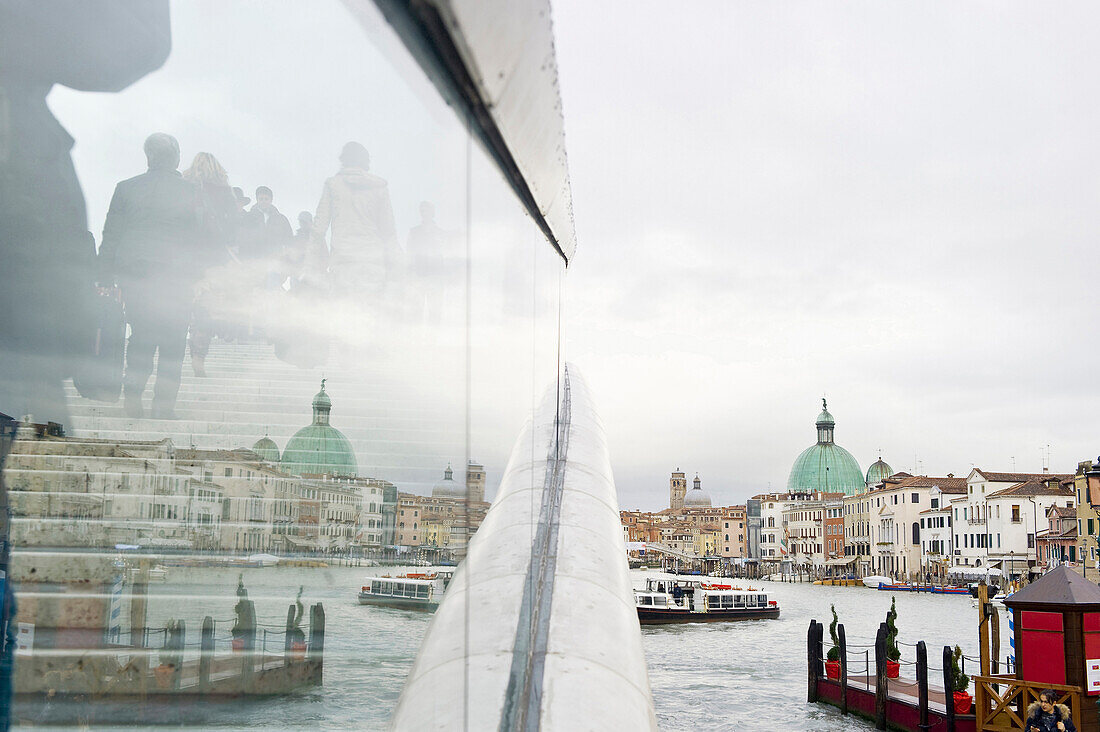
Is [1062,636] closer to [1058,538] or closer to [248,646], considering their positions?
[248,646]

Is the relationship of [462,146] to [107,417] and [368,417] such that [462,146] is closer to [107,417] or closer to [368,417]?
[368,417]

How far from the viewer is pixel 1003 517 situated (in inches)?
2704

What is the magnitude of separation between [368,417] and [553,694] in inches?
43.2

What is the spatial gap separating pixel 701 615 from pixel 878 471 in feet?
266

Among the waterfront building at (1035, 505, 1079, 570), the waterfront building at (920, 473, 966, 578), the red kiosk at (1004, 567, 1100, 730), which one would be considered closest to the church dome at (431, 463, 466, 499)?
the red kiosk at (1004, 567, 1100, 730)

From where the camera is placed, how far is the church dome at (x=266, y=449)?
1.47 m

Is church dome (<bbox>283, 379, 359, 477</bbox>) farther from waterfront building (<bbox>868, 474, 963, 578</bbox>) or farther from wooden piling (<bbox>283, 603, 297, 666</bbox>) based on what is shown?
waterfront building (<bbox>868, 474, 963, 578</bbox>)

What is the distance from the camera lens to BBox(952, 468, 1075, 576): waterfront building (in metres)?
66.9

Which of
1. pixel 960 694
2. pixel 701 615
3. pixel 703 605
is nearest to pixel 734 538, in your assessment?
pixel 703 605

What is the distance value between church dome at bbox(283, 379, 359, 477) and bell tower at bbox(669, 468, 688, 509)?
17390 centimetres

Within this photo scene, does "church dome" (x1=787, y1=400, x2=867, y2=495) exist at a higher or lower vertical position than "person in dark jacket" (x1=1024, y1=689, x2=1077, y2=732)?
higher

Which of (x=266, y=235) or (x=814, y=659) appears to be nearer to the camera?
(x=266, y=235)

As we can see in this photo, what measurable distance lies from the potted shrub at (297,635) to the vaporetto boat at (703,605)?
4407 cm

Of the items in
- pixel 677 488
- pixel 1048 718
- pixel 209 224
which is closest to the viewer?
pixel 209 224
